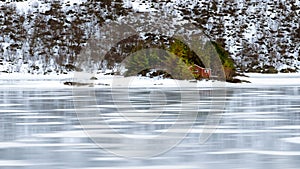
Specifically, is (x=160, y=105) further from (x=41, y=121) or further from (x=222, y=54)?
(x=222, y=54)

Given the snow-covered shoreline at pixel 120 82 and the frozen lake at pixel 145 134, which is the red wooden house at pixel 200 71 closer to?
the snow-covered shoreline at pixel 120 82

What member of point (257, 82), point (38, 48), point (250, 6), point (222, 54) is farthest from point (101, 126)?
point (250, 6)

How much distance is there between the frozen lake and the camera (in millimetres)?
7846

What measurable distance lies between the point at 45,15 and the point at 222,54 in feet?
42.1

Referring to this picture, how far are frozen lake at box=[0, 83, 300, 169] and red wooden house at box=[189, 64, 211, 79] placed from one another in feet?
43.5

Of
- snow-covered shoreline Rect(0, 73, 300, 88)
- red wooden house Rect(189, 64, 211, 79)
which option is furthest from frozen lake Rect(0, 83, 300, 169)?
red wooden house Rect(189, 64, 211, 79)

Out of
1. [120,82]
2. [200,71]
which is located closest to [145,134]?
[120,82]

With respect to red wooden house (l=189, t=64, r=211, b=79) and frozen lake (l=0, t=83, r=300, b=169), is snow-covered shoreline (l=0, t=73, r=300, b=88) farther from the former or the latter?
frozen lake (l=0, t=83, r=300, b=169)

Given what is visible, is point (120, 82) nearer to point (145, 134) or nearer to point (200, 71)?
point (200, 71)

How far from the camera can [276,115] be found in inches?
527

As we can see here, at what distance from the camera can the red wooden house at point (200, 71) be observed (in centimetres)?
3077

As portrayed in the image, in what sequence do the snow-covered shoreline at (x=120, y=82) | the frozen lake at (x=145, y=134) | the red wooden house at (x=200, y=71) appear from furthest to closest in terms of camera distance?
the red wooden house at (x=200, y=71), the snow-covered shoreline at (x=120, y=82), the frozen lake at (x=145, y=134)

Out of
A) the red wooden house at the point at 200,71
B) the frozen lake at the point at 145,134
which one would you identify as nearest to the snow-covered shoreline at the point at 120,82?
the red wooden house at the point at 200,71

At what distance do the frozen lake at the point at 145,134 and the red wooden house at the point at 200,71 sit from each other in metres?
13.2
